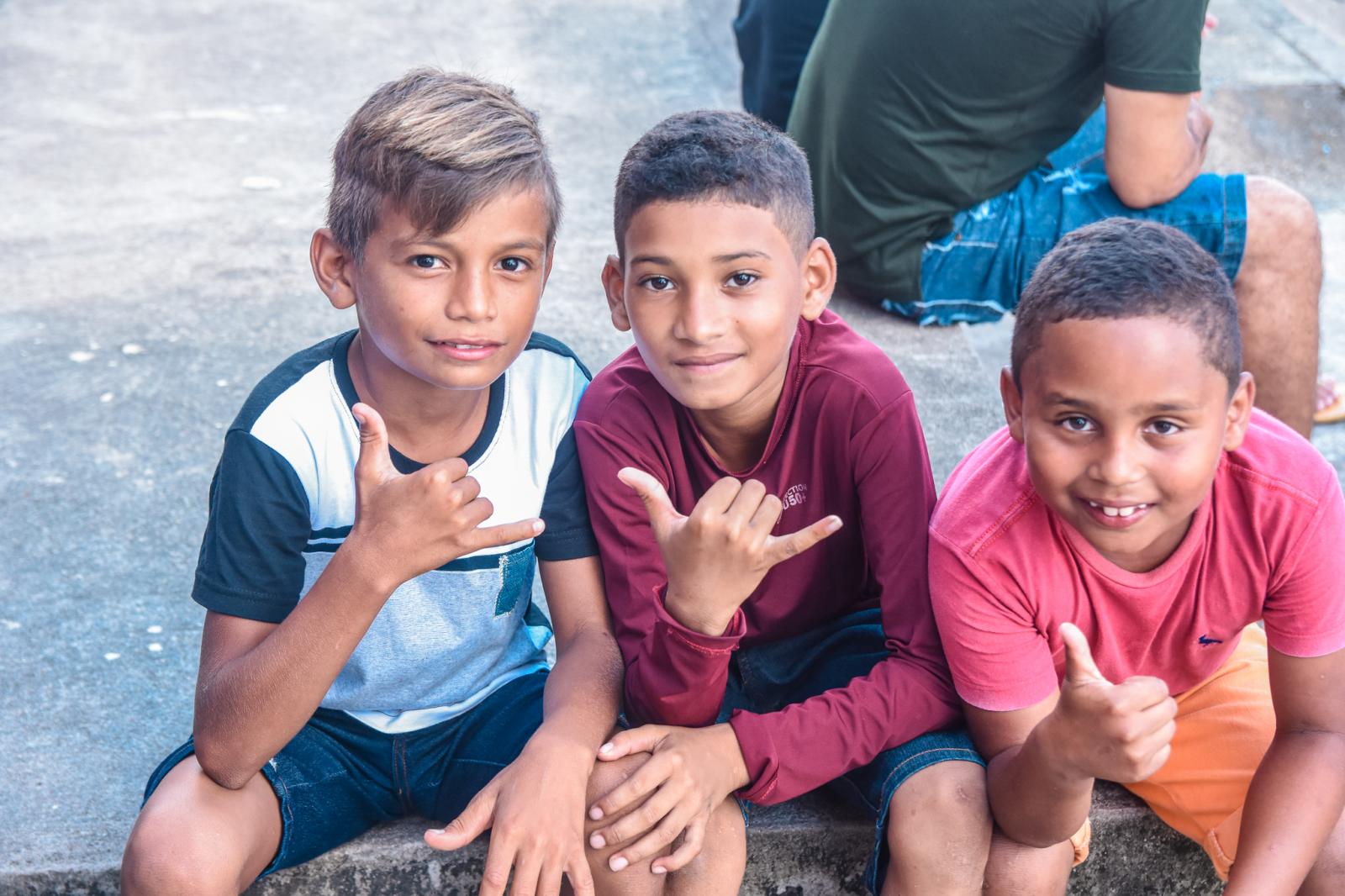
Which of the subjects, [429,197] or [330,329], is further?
[330,329]

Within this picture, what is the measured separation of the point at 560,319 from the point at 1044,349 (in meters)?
1.81

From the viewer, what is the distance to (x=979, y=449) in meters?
1.95

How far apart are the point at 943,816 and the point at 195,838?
905 mm

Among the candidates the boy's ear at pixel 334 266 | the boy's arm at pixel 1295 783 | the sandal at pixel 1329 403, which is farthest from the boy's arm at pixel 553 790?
the sandal at pixel 1329 403

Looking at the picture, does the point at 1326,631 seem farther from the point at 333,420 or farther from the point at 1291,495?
the point at 333,420

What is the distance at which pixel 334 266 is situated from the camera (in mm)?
1918

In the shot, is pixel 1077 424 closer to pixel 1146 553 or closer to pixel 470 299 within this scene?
pixel 1146 553

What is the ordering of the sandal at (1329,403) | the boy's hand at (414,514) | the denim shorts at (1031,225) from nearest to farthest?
the boy's hand at (414,514) → the denim shorts at (1031,225) → the sandal at (1329,403)

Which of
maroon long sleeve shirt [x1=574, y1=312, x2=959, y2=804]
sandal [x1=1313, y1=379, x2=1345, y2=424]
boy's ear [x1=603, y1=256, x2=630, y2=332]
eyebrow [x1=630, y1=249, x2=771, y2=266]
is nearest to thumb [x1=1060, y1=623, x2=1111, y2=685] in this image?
maroon long sleeve shirt [x1=574, y1=312, x2=959, y2=804]

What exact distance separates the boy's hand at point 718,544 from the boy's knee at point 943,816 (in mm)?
350

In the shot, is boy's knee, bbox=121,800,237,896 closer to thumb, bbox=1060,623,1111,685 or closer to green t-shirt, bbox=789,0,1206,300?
thumb, bbox=1060,623,1111,685

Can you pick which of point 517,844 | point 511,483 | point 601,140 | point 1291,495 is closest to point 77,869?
point 517,844

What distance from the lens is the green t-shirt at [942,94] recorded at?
9.50 feet

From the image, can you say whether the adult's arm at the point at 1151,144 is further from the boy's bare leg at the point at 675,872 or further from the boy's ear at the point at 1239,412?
the boy's bare leg at the point at 675,872
